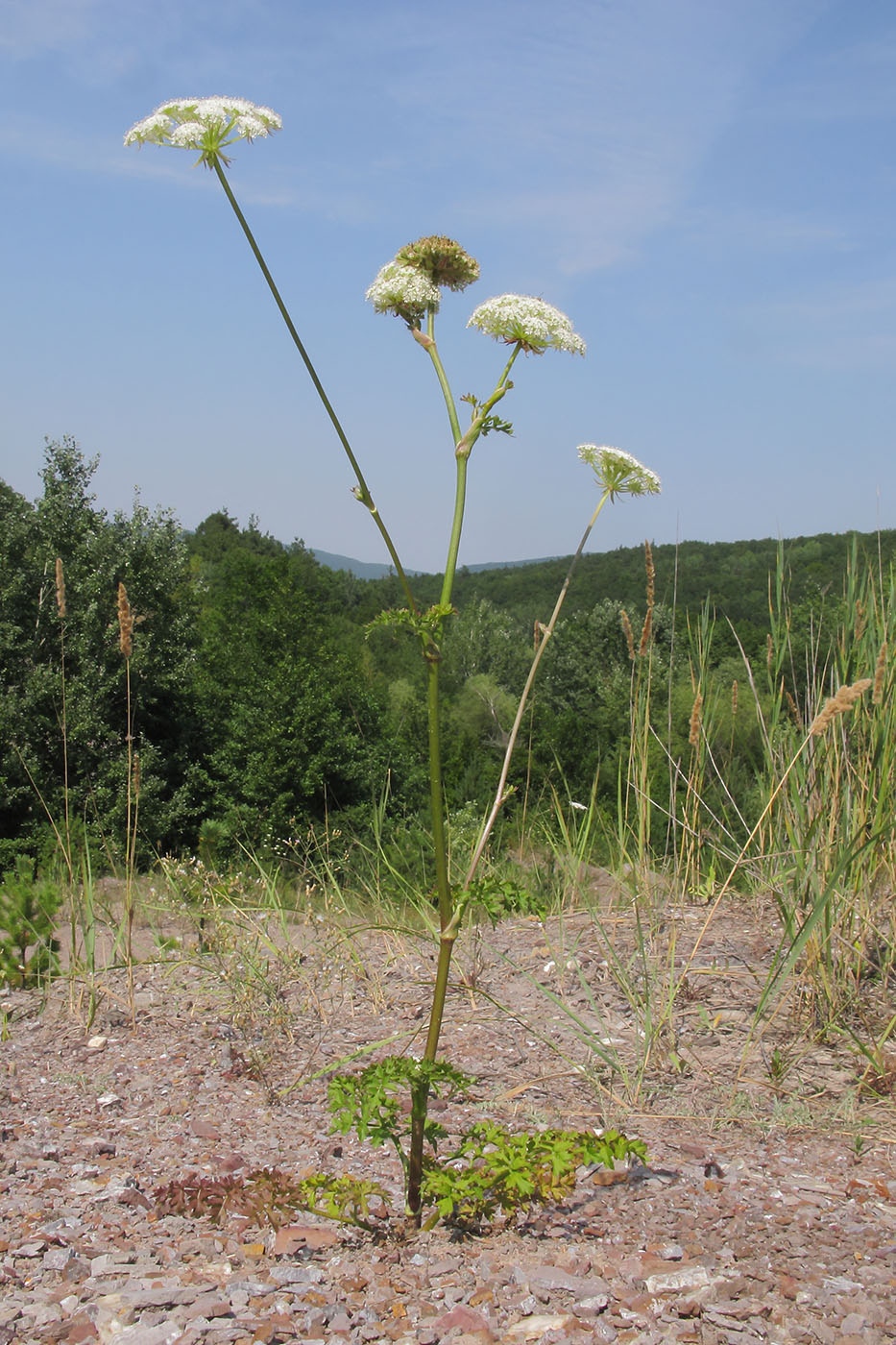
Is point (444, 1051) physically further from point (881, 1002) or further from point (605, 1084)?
point (881, 1002)

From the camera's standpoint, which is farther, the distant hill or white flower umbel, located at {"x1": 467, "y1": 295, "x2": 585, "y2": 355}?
the distant hill

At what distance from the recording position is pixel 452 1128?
229 cm

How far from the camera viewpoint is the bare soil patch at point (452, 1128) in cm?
156

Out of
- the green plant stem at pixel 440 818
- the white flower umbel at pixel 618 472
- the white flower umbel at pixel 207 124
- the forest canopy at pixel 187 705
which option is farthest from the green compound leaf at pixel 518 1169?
the forest canopy at pixel 187 705

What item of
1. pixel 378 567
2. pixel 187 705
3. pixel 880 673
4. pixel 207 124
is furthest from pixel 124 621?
pixel 378 567

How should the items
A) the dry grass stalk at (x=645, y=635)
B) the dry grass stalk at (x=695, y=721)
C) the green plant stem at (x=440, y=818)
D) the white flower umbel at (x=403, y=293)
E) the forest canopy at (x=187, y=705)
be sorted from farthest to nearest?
1. the forest canopy at (x=187, y=705)
2. the dry grass stalk at (x=645, y=635)
3. the dry grass stalk at (x=695, y=721)
4. the white flower umbel at (x=403, y=293)
5. the green plant stem at (x=440, y=818)

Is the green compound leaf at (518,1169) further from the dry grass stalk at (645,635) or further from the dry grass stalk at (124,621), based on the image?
the dry grass stalk at (124,621)

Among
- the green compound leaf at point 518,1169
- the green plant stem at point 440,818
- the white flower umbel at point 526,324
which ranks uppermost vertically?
the white flower umbel at point 526,324

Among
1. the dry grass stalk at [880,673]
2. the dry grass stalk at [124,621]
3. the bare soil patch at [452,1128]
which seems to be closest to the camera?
the bare soil patch at [452,1128]

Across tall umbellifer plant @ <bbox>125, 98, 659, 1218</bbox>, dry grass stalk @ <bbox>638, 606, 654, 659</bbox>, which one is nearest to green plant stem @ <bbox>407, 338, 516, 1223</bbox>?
tall umbellifer plant @ <bbox>125, 98, 659, 1218</bbox>

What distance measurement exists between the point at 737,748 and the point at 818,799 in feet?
39.2

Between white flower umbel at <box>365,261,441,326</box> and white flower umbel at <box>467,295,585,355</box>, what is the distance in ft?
0.33

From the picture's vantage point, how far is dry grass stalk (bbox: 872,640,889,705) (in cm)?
274

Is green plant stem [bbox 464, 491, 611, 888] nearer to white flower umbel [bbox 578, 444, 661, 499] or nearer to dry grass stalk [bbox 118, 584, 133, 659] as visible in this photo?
white flower umbel [bbox 578, 444, 661, 499]
